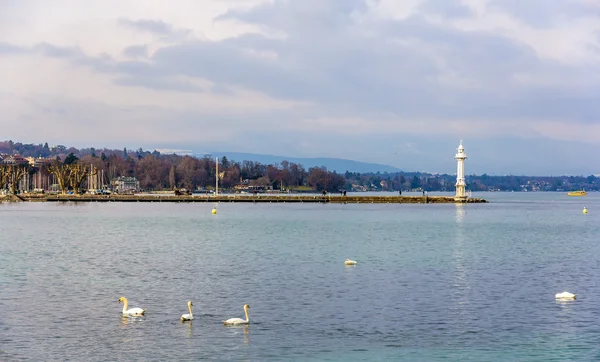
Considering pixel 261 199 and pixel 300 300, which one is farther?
pixel 261 199

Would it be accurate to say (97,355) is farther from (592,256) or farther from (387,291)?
(592,256)

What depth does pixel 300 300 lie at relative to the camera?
1283 inches

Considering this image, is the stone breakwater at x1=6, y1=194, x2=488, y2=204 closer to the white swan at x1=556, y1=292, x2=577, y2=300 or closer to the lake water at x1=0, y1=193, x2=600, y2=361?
the lake water at x1=0, y1=193, x2=600, y2=361

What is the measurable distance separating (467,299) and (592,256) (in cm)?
2503

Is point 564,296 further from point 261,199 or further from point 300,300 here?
point 261,199

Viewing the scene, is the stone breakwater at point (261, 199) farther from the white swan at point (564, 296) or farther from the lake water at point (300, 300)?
the white swan at point (564, 296)

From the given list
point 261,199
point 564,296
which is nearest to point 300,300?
point 564,296

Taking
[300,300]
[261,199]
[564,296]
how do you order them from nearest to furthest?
[300,300] → [564,296] → [261,199]

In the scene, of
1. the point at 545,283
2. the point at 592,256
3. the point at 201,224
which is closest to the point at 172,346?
the point at 545,283

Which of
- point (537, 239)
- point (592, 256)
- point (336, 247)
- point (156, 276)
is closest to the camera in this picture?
point (156, 276)

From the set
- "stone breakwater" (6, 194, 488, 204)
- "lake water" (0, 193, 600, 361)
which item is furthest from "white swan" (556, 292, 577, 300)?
"stone breakwater" (6, 194, 488, 204)

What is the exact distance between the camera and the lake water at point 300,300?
Answer: 24.1 metres

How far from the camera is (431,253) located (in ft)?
183

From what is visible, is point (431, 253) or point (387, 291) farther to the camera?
point (431, 253)
